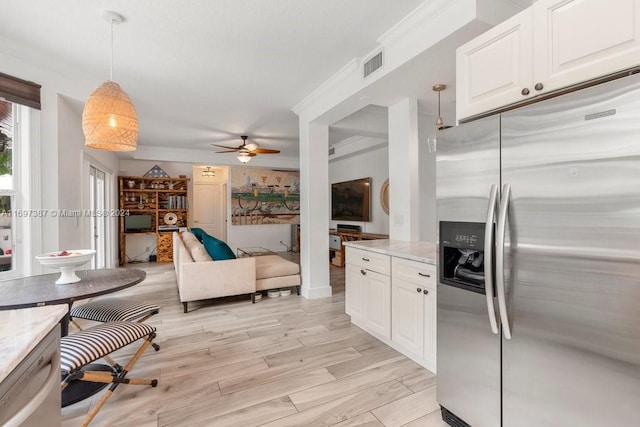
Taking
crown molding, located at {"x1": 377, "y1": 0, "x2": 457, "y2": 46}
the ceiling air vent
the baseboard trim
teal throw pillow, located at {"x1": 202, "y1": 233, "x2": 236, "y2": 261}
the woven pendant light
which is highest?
crown molding, located at {"x1": 377, "y1": 0, "x2": 457, "y2": 46}

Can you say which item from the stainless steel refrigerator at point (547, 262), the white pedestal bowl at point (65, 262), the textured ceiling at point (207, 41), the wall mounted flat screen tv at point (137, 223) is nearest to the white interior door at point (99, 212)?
the wall mounted flat screen tv at point (137, 223)

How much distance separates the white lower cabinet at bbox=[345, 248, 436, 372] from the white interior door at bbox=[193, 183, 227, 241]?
20.7 feet

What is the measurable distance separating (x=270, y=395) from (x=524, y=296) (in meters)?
1.66

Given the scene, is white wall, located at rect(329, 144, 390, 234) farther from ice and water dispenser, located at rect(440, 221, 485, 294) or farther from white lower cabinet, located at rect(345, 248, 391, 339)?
ice and water dispenser, located at rect(440, 221, 485, 294)

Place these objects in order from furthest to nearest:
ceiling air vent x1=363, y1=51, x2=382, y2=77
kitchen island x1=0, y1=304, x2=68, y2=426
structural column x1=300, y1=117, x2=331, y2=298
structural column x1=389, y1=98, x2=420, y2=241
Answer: structural column x1=300, y1=117, x2=331, y2=298, structural column x1=389, y1=98, x2=420, y2=241, ceiling air vent x1=363, y1=51, x2=382, y2=77, kitchen island x1=0, y1=304, x2=68, y2=426

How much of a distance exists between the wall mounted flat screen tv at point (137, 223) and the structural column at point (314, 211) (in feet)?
15.7

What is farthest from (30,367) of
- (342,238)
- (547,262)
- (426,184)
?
(342,238)

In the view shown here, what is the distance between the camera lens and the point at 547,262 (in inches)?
50.9

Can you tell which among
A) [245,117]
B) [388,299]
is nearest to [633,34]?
[388,299]

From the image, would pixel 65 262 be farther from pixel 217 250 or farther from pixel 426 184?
pixel 426 184

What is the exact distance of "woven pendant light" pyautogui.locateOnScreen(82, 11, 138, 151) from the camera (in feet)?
6.78

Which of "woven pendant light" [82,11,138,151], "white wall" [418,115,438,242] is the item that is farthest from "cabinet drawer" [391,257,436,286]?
"woven pendant light" [82,11,138,151]

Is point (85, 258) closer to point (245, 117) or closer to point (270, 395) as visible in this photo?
point (270, 395)

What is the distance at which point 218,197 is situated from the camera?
8789 mm
